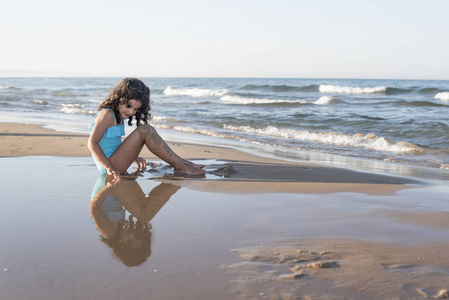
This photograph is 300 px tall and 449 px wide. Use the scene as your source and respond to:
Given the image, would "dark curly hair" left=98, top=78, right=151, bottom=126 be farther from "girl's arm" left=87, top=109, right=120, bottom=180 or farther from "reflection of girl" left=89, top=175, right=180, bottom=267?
"reflection of girl" left=89, top=175, right=180, bottom=267

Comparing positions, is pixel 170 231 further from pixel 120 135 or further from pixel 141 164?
pixel 141 164

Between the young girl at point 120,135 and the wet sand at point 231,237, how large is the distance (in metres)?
0.22

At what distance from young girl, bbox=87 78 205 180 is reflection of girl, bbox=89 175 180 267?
0.24 m

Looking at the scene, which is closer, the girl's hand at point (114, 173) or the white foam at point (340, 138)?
the girl's hand at point (114, 173)

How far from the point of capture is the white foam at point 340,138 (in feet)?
29.6

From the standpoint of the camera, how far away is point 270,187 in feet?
14.7

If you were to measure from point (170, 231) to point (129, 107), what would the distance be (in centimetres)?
204

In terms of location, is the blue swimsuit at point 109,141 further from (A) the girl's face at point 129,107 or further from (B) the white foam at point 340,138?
(B) the white foam at point 340,138

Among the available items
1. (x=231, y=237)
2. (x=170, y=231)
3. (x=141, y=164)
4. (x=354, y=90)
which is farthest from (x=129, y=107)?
(x=354, y=90)

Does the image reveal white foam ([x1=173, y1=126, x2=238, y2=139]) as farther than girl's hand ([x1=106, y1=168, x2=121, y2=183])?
Yes

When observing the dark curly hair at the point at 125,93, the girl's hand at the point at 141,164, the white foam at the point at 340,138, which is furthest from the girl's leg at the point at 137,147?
the white foam at the point at 340,138

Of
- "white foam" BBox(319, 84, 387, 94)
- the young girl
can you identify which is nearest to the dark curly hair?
the young girl

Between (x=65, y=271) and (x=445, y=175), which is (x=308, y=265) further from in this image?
(x=445, y=175)

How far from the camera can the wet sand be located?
212 cm
